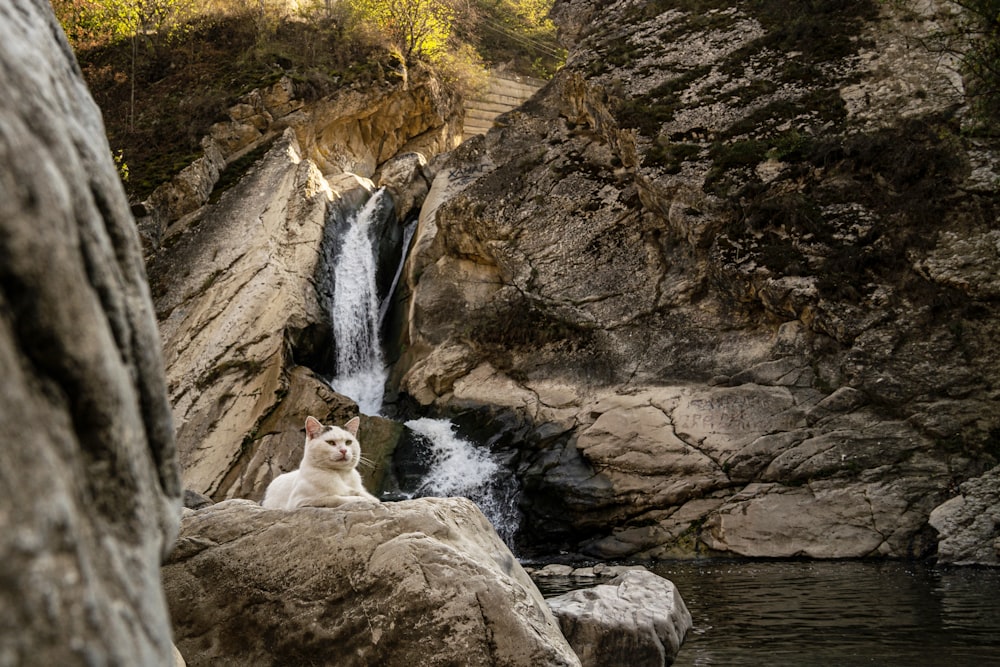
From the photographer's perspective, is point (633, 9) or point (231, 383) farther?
point (633, 9)

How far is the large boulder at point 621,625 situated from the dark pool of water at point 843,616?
236 mm

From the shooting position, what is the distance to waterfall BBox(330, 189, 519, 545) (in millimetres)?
14773

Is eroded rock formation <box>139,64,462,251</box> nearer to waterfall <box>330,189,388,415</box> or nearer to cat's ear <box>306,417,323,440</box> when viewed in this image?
waterfall <box>330,189,388,415</box>

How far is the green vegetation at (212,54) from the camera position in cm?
2317

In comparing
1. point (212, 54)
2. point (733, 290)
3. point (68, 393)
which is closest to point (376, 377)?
point (733, 290)

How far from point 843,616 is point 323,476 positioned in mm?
5473

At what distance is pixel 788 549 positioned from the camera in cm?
1181

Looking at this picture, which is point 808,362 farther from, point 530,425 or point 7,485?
point 7,485

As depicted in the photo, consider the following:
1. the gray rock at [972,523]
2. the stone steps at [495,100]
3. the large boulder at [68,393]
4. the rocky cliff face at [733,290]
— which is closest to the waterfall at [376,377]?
the rocky cliff face at [733,290]

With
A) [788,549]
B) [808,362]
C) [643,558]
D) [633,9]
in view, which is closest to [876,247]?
[808,362]

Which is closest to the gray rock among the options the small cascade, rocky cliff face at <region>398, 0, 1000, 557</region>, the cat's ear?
rocky cliff face at <region>398, 0, 1000, 557</region>

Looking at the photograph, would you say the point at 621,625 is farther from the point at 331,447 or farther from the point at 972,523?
the point at 972,523

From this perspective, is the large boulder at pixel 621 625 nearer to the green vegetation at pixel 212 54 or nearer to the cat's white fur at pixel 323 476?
the cat's white fur at pixel 323 476

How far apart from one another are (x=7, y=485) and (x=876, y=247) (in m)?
14.6
